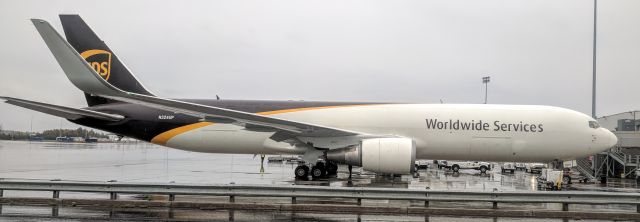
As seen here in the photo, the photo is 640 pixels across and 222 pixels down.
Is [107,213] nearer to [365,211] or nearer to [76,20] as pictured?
[365,211]

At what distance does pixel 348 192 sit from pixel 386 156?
566cm

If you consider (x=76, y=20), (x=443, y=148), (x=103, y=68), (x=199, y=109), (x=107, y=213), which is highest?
(x=76, y=20)

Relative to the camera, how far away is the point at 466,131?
17734mm

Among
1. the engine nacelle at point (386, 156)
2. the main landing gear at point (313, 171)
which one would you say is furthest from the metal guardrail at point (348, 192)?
the main landing gear at point (313, 171)

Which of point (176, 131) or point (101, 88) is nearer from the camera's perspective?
point (101, 88)

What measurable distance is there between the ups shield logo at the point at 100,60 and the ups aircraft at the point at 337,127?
0.12ft

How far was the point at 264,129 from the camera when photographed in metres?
16.7

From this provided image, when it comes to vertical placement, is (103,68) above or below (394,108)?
above

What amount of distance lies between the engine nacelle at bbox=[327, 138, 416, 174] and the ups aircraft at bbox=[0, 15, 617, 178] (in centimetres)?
63

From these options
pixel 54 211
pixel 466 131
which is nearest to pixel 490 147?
Answer: pixel 466 131

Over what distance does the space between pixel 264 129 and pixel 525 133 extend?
31.0 feet

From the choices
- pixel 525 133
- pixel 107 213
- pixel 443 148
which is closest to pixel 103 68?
pixel 107 213

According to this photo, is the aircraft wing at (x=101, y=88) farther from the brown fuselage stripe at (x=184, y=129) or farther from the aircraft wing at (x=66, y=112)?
the aircraft wing at (x=66, y=112)

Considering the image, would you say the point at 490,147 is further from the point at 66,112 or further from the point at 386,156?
the point at 66,112
